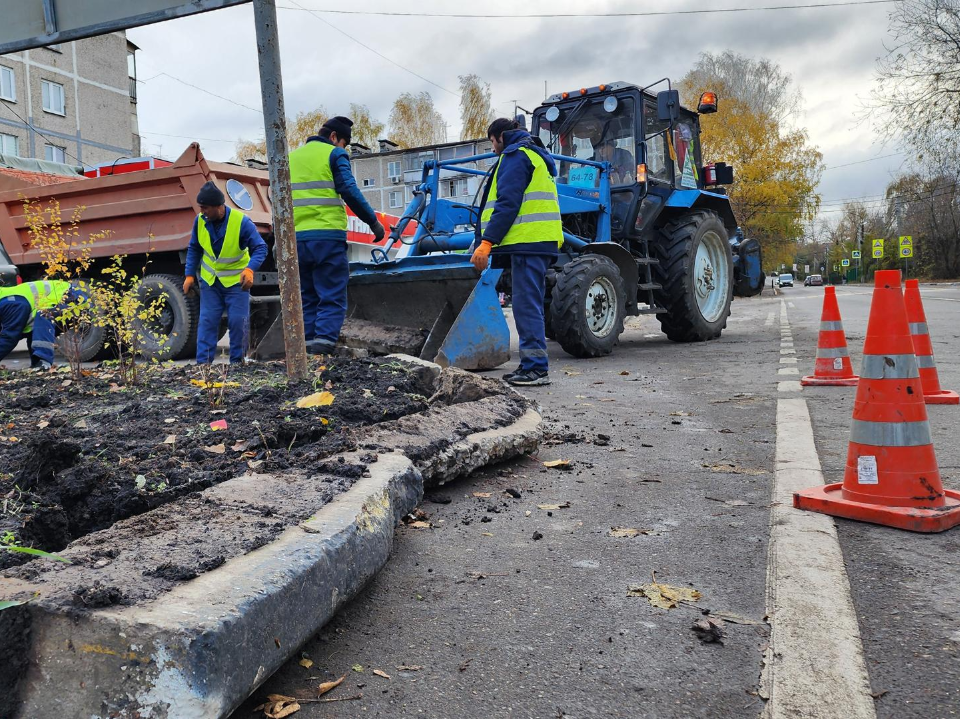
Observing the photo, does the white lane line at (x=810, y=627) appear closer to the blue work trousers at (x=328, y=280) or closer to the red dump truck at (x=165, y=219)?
the blue work trousers at (x=328, y=280)

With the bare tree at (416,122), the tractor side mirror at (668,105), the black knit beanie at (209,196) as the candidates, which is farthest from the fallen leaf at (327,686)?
the bare tree at (416,122)

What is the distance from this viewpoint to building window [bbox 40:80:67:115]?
33906 millimetres

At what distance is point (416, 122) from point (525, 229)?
44.6 metres

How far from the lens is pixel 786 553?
94.5 inches

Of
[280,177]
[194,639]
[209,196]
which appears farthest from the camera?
[209,196]

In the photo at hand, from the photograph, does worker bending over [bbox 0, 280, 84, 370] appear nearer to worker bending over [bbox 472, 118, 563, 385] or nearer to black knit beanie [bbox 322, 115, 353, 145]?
black knit beanie [bbox 322, 115, 353, 145]

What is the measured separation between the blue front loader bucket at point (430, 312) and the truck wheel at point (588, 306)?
84 cm

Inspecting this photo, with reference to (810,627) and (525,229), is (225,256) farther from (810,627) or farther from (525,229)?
(810,627)

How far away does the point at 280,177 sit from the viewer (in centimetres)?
408

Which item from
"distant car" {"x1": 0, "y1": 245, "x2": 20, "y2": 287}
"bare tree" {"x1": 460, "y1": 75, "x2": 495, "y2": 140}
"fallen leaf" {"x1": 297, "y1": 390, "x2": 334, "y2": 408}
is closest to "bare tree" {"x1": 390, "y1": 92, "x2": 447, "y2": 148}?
"bare tree" {"x1": 460, "y1": 75, "x2": 495, "y2": 140}

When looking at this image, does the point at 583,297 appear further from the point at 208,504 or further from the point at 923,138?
the point at 923,138

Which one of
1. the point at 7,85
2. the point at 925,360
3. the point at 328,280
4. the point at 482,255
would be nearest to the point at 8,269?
the point at 328,280

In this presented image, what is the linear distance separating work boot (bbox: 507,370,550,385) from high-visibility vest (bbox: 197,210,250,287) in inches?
98.0

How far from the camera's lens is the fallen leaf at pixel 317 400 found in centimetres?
348
